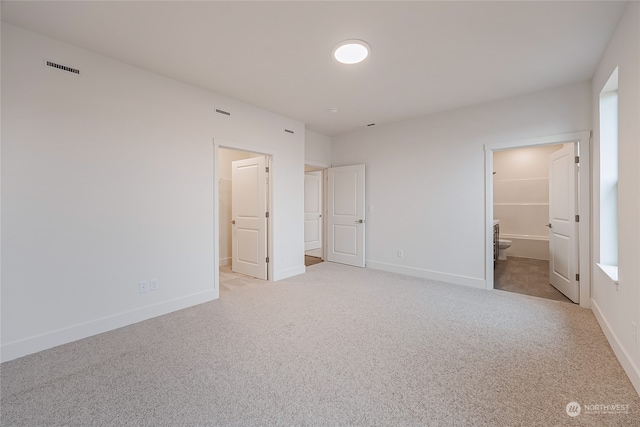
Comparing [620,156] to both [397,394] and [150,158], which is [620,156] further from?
[150,158]

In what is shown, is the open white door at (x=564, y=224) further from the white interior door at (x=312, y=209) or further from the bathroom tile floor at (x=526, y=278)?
the white interior door at (x=312, y=209)

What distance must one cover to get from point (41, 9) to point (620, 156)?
181 inches

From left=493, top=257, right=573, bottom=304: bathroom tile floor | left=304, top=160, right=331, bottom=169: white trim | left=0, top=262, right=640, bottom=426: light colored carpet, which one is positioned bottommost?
left=0, top=262, right=640, bottom=426: light colored carpet

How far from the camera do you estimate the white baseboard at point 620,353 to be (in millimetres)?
1754

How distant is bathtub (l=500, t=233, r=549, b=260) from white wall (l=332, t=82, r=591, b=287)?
10.6ft

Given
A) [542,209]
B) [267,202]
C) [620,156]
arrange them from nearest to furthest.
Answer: [620,156], [267,202], [542,209]

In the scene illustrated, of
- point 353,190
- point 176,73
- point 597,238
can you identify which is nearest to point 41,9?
point 176,73

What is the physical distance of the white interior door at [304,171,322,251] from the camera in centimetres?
716

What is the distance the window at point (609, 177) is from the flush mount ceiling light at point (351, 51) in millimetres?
2441

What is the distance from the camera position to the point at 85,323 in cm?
249

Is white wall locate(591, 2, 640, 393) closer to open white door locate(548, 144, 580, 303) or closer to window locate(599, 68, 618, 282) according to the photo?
window locate(599, 68, 618, 282)

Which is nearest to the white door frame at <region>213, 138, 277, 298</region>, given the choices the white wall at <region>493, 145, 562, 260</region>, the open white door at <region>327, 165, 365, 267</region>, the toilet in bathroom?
the open white door at <region>327, 165, 365, 267</region>

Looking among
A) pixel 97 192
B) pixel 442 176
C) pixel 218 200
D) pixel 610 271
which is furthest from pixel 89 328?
pixel 610 271

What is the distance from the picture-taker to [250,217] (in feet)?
15.0
